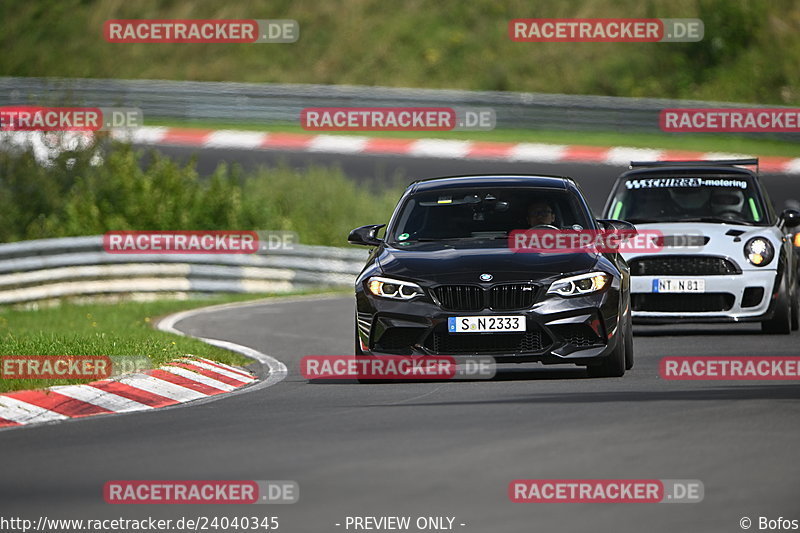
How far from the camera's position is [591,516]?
7.01 meters

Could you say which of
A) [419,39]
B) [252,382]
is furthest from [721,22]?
[252,382]

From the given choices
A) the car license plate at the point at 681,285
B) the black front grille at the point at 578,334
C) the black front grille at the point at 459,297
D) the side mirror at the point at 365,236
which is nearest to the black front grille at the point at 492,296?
the black front grille at the point at 459,297

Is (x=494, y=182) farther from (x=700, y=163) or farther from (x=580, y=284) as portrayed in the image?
(x=700, y=163)

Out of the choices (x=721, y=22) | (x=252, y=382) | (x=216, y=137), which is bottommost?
(x=252, y=382)

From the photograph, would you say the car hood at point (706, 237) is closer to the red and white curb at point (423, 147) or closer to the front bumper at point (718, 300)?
the front bumper at point (718, 300)

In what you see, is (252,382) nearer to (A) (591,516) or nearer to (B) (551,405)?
(B) (551,405)

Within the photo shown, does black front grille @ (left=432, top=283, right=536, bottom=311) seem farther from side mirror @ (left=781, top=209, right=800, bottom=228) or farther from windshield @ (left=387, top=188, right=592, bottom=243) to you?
side mirror @ (left=781, top=209, right=800, bottom=228)

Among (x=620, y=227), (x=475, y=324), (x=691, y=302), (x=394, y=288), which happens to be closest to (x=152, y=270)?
(x=691, y=302)

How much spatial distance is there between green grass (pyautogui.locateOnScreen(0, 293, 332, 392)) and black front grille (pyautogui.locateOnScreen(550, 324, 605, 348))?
3.36m

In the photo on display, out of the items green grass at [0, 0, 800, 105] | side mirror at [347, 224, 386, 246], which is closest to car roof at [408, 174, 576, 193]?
side mirror at [347, 224, 386, 246]

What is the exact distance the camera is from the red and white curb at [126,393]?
11.1 m

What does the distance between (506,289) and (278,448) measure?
134 inches

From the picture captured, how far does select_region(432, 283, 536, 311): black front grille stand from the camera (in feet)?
39.1

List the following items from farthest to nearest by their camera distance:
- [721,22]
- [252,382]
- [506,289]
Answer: [721,22] → [252,382] → [506,289]
